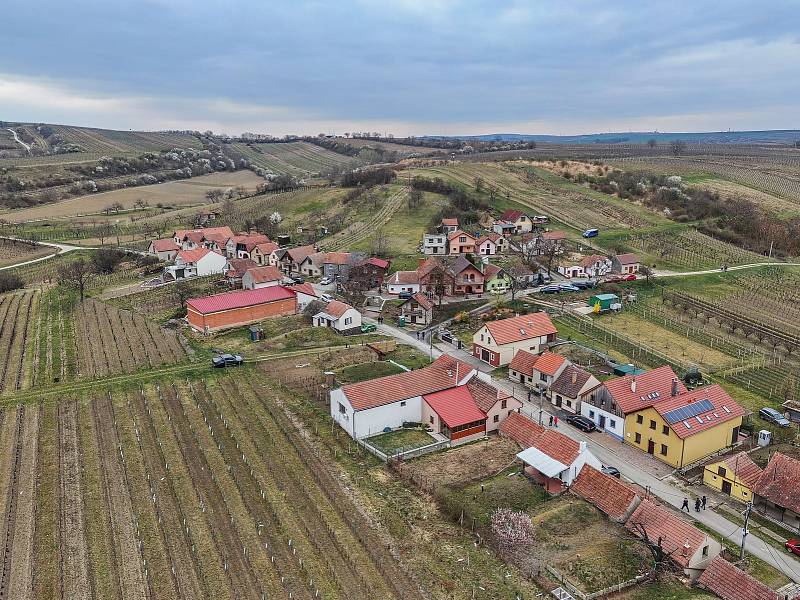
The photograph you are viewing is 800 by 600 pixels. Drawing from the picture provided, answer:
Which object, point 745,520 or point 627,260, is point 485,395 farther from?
point 627,260

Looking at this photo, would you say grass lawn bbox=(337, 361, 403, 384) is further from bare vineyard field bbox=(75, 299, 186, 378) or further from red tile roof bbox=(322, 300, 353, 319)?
bare vineyard field bbox=(75, 299, 186, 378)

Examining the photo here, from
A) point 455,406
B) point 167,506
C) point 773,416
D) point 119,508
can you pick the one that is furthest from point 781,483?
point 119,508

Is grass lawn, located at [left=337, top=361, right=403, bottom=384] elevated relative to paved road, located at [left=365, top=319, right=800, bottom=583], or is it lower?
elevated

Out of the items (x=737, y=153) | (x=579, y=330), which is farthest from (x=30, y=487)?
(x=737, y=153)

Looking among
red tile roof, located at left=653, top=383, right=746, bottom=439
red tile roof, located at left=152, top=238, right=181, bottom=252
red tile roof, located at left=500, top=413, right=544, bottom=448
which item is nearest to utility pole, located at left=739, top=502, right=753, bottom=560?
red tile roof, located at left=653, top=383, right=746, bottom=439

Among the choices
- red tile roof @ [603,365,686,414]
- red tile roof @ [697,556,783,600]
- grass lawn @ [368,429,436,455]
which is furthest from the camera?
red tile roof @ [603,365,686,414]

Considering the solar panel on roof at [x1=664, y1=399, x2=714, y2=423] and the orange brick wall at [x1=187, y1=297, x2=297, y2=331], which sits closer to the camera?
the solar panel on roof at [x1=664, y1=399, x2=714, y2=423]
